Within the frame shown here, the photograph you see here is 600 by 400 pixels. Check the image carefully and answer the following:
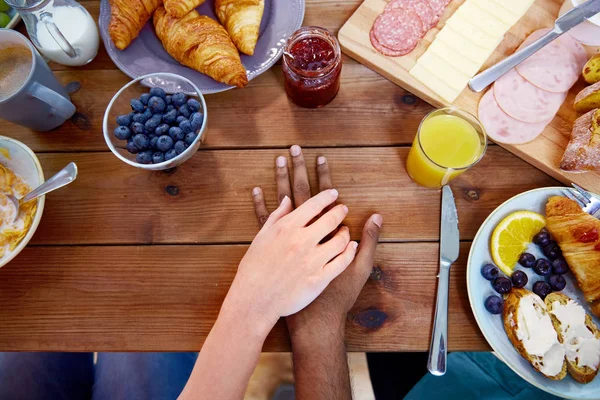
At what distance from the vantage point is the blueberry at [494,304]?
91 cm

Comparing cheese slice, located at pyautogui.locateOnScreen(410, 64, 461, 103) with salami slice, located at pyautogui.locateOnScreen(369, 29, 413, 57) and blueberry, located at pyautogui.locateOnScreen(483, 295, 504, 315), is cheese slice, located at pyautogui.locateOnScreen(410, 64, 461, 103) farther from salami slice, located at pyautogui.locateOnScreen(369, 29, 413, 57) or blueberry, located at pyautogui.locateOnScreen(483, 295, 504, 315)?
blueberry, located at pyautogui.locateOnScreen(483, 295, 504, 315)

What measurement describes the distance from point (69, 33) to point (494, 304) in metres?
1.19

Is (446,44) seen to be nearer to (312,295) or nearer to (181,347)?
(312,295)

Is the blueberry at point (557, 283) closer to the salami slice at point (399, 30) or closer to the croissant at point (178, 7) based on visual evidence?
the salami slice at point (399, 30)

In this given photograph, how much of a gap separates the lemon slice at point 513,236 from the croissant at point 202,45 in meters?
0.69

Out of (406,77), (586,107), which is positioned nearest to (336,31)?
(406,77)

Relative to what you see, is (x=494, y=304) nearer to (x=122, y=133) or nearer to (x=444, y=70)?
(x=444, y=70)

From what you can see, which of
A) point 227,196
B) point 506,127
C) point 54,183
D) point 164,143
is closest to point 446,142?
point 506,127

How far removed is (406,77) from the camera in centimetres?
111

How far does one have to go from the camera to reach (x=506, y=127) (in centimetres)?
106

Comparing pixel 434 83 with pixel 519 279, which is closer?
pixel 519 279

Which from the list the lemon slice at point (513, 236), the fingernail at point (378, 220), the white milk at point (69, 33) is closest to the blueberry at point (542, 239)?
the lemon slice at point (513, 236)

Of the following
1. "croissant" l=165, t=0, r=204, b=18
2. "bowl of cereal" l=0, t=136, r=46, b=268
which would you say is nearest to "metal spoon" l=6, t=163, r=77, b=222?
"bowl of cereal" l=0, t=136, r=46, b=268

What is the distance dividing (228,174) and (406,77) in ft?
1.71
